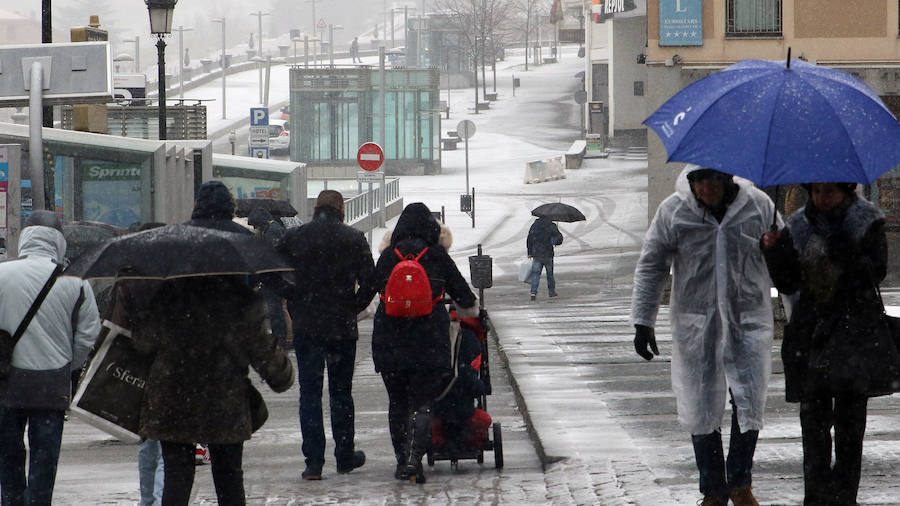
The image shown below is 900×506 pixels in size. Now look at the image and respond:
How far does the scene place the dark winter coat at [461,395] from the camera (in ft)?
26.1

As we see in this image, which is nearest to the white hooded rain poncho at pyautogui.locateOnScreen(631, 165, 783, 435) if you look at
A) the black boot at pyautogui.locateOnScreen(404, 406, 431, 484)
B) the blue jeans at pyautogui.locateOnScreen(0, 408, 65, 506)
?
the black boot at pyautogui.locateOnScreen(404, 406, 431, 484)

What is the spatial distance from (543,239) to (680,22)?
24.1ft

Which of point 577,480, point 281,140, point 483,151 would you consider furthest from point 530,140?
point 577,480

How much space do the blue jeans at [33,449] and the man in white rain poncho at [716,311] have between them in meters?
2.82

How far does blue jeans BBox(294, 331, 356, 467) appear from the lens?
26.0 feet

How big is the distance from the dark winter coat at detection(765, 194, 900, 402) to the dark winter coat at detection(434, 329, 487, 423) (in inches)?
107

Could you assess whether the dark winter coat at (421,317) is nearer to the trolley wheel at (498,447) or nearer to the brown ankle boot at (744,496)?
the trolley wheel at (498,447)

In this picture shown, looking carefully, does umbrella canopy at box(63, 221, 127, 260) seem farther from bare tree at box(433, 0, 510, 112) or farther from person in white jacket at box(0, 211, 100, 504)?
bare tree at box(433, 0, 510, 112)

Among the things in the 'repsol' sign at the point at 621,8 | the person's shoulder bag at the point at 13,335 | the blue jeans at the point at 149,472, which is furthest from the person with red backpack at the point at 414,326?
the 'repsol' sign at the point at 621,8

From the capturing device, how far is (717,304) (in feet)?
19.5

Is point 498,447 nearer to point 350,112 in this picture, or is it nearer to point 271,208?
point 271,208

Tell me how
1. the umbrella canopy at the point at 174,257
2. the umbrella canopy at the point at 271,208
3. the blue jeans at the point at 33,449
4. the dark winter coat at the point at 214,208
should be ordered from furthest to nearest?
the umbrella canopy at the point at 271,208 < the blue jeans at the point at 33,449 < the dark winter coat at the point at 214,208 < the umbrella canopy at the point at 174,257

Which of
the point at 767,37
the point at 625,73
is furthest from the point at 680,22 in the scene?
the point at 625,73

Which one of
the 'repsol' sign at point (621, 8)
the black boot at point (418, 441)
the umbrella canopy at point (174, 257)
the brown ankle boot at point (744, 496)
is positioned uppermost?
the 'repsol' sign at point (621, 8)
